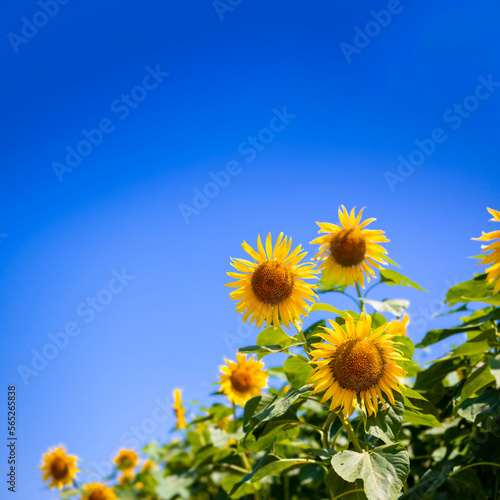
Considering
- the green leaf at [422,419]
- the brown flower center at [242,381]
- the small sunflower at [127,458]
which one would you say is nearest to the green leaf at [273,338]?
the green leaf at [422,419]

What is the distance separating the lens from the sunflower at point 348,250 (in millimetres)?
3090

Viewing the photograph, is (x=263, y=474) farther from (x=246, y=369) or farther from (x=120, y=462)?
(x=120, y=462)

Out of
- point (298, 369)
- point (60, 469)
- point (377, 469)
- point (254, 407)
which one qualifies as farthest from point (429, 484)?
point (60, 469)

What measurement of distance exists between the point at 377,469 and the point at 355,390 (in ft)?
1.23

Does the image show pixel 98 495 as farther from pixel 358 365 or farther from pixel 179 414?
pixel 358 365

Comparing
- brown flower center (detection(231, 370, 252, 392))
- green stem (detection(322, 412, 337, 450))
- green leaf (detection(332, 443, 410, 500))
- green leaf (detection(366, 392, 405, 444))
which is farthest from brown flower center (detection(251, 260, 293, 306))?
brown flower center (detection(231, 370, 252, 392))

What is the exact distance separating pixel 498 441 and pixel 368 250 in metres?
1.27

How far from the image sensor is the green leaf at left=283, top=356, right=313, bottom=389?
2.51 meters

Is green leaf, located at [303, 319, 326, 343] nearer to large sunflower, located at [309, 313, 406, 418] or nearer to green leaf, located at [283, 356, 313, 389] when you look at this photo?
green leaf, located at [283, 356, 313, 389]

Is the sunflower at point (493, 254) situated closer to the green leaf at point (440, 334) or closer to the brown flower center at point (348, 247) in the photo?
the green leaf at point (440, 334)

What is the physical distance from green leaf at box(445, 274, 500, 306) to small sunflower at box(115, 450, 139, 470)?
4.68 m

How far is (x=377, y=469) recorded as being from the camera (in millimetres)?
2000

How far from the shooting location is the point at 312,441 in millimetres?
3807

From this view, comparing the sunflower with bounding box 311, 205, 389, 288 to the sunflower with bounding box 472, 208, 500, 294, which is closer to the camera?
the sunflower with bounding box 472, 208, 500, 294
